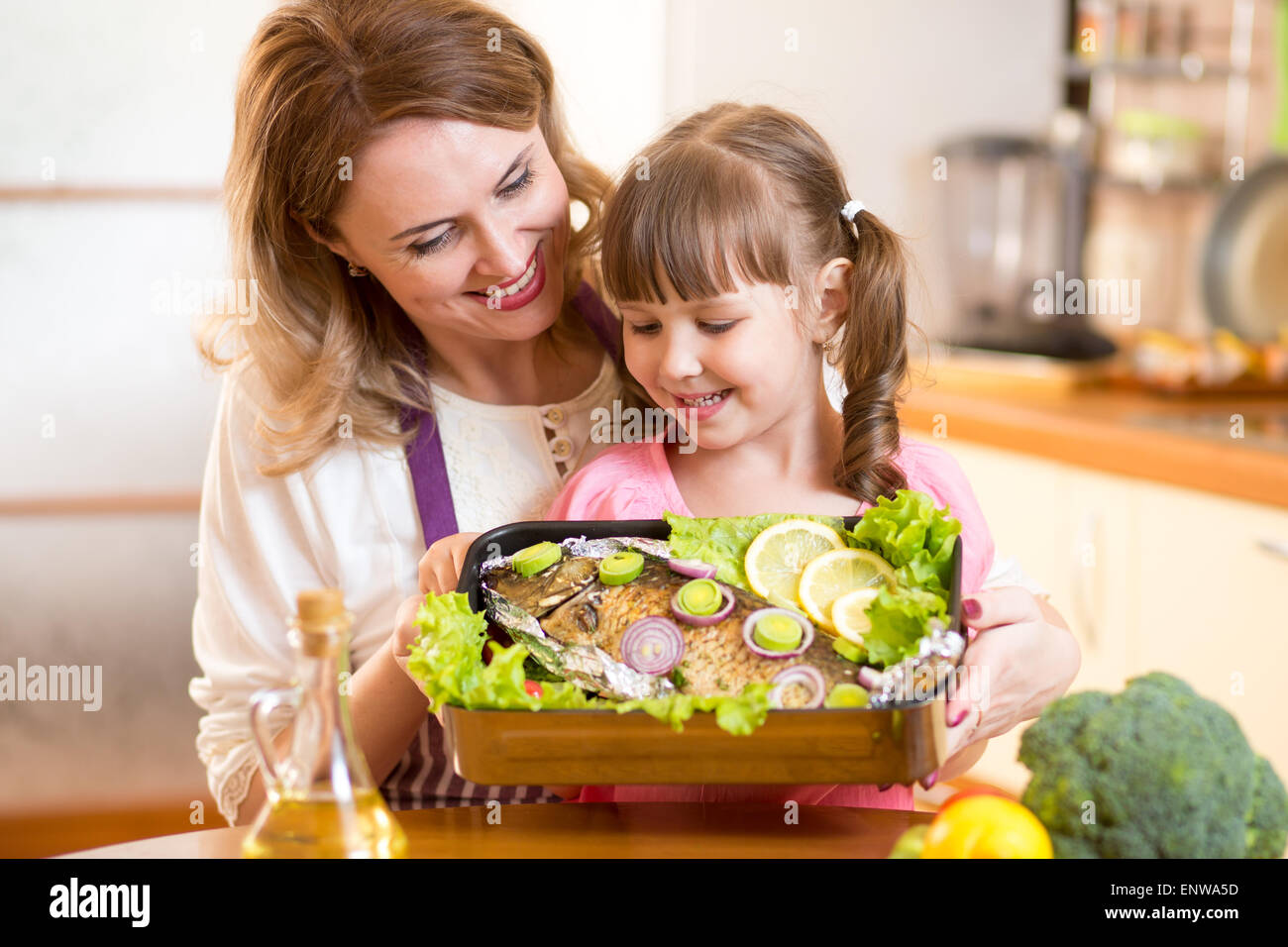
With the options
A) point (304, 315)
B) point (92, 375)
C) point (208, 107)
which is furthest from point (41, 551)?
point (304, 315)

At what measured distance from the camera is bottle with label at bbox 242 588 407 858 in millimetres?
898

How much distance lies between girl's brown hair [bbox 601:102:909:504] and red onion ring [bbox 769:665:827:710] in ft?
1.40

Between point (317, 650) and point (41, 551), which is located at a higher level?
point (317, 650)

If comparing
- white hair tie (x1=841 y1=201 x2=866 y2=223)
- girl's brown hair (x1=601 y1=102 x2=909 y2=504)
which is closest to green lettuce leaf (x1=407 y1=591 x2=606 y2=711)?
girl's brown hair (x1=601 y1=102 x2=909 y2=504)

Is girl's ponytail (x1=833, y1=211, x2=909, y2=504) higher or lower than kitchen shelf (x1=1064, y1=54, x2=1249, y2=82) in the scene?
lower

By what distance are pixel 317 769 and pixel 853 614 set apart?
1.66 feet

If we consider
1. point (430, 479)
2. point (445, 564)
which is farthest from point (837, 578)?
point (430, 479)

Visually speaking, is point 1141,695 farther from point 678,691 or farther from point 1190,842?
point 678,691

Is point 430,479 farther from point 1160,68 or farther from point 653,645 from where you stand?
point 1160,68

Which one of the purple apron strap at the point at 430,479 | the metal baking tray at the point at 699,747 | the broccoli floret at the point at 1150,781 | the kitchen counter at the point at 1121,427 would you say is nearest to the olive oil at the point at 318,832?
the metal baking tray at the point at 699,747

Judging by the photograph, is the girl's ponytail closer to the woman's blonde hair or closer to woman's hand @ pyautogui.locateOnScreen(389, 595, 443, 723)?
the woman's blonde hair
